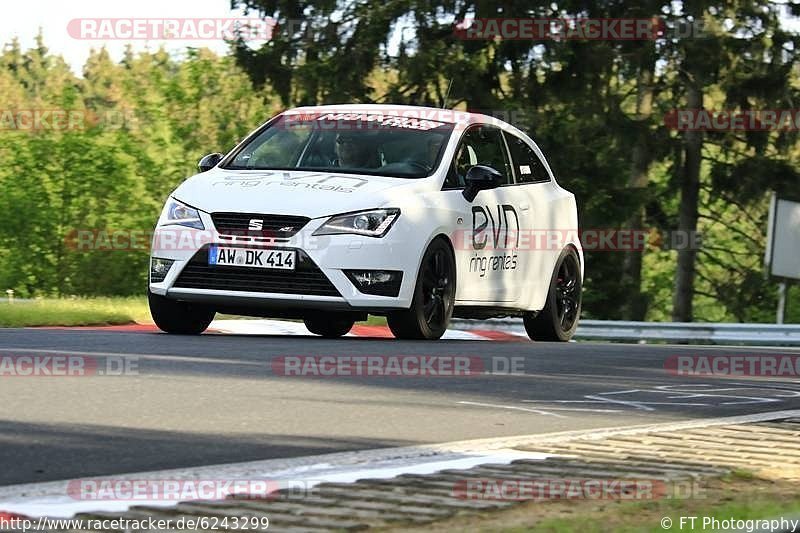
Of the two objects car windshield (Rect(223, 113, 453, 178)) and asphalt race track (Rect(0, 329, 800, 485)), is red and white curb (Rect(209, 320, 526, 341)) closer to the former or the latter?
car windshield (Rect(223, 113, 453, 178))

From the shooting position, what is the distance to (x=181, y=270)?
39.5 feet

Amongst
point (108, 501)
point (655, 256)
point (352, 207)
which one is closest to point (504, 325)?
point (352, 207)

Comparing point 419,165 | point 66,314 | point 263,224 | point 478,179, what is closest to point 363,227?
point 263,224

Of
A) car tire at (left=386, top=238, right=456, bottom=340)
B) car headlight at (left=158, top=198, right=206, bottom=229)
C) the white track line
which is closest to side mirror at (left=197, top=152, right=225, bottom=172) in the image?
car headlight at (left=158, top=198, right=206, bottom=229)

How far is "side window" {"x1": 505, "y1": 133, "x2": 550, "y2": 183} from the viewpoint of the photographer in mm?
14578

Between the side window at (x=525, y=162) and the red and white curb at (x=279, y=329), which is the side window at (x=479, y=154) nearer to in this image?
the side window at (x=525, y=162)

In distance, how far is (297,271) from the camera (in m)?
11.8

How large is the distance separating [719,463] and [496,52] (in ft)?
107

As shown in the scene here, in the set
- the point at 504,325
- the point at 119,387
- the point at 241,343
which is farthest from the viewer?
the point at 504,325

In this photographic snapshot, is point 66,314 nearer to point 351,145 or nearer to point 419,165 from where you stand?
point 351,145

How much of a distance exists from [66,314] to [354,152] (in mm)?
4360

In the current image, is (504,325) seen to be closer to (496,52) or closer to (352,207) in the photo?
(352,207)

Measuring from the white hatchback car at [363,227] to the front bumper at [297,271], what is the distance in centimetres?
1

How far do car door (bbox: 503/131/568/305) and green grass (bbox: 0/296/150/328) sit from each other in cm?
431
